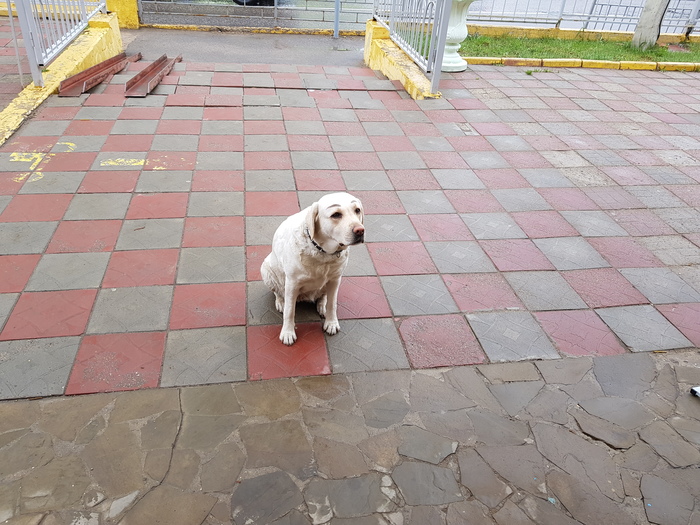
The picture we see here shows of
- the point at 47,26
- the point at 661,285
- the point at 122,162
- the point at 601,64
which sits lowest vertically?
the point at 661,285

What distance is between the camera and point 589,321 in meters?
3.84

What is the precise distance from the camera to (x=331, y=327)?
3.53 m

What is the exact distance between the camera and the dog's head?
278cm

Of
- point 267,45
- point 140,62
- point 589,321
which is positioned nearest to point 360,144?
point 589,321

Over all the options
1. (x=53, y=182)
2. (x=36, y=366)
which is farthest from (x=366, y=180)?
(x=36, y=366)

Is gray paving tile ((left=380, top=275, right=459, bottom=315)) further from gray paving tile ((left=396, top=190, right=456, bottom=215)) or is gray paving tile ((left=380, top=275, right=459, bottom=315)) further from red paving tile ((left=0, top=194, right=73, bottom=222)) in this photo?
red paving tile ((left=0, top=194, right=73, bottom=222))

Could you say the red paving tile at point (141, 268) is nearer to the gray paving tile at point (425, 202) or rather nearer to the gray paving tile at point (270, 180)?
the gray paving tile at point (270, 180)

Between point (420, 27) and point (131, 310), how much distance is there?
6.94 meters

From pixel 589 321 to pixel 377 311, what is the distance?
1647 millimetres

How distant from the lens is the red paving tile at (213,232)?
4367 millimetres

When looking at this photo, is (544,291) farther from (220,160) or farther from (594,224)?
(220,160)

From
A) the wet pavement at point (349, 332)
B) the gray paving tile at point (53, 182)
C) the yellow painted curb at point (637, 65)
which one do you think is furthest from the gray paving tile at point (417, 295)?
the yellow painted curb at point (637, 65)

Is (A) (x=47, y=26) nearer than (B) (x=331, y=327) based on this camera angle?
No

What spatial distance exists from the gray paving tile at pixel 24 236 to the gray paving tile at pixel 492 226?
12.6 feet
